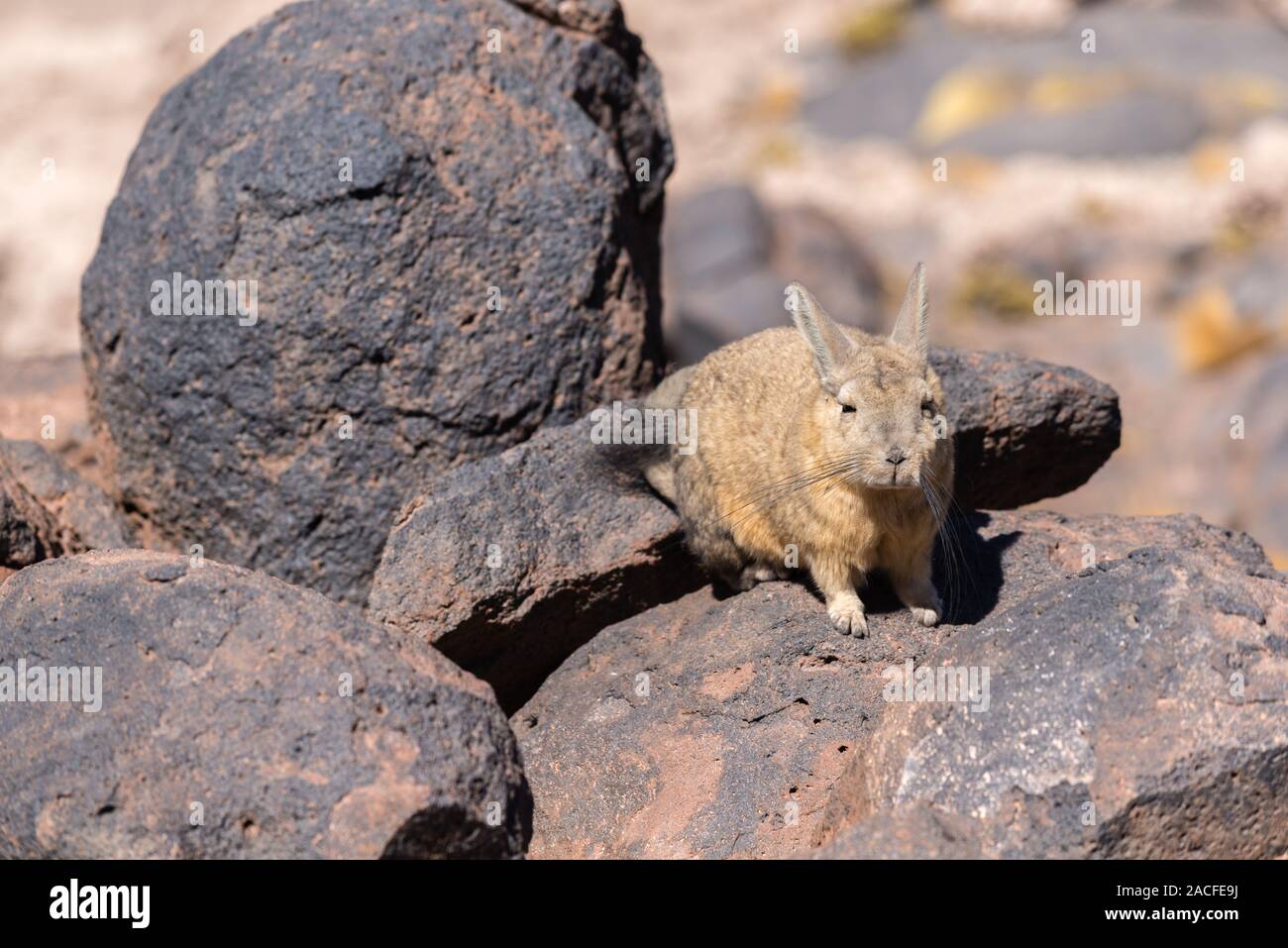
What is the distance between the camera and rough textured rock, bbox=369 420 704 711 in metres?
7.82

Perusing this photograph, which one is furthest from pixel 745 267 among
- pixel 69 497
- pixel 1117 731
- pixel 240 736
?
pixel 240 736

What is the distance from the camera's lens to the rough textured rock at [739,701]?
6.75 meters

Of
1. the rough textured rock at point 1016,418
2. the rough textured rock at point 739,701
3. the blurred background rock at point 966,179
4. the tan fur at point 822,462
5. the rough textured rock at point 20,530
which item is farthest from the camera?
the blurred background rock at point 966,179

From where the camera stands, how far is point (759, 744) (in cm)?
704

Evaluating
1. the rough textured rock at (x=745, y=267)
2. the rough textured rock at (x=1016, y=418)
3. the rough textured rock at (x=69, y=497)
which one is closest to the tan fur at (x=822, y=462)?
the rough textured rock at (x=1016, y=418)

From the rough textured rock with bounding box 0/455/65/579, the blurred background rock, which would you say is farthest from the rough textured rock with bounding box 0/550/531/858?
the blurred background rock

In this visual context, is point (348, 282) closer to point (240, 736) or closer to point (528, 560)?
point (528, 560)

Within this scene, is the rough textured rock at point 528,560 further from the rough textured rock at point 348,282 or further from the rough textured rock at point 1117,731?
the rough textured rock at point 1117,731

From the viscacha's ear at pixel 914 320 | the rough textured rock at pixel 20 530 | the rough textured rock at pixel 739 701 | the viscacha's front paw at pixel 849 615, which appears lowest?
the rough textured rock at pixel 739 701

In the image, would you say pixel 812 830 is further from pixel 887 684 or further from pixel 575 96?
pixel 575 96

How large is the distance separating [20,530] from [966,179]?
19.1 metres

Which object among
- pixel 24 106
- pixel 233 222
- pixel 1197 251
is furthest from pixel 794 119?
pixel 233 222

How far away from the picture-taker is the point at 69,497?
9.06 meters

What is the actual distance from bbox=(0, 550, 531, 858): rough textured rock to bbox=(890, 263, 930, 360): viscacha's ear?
9.49 feet
